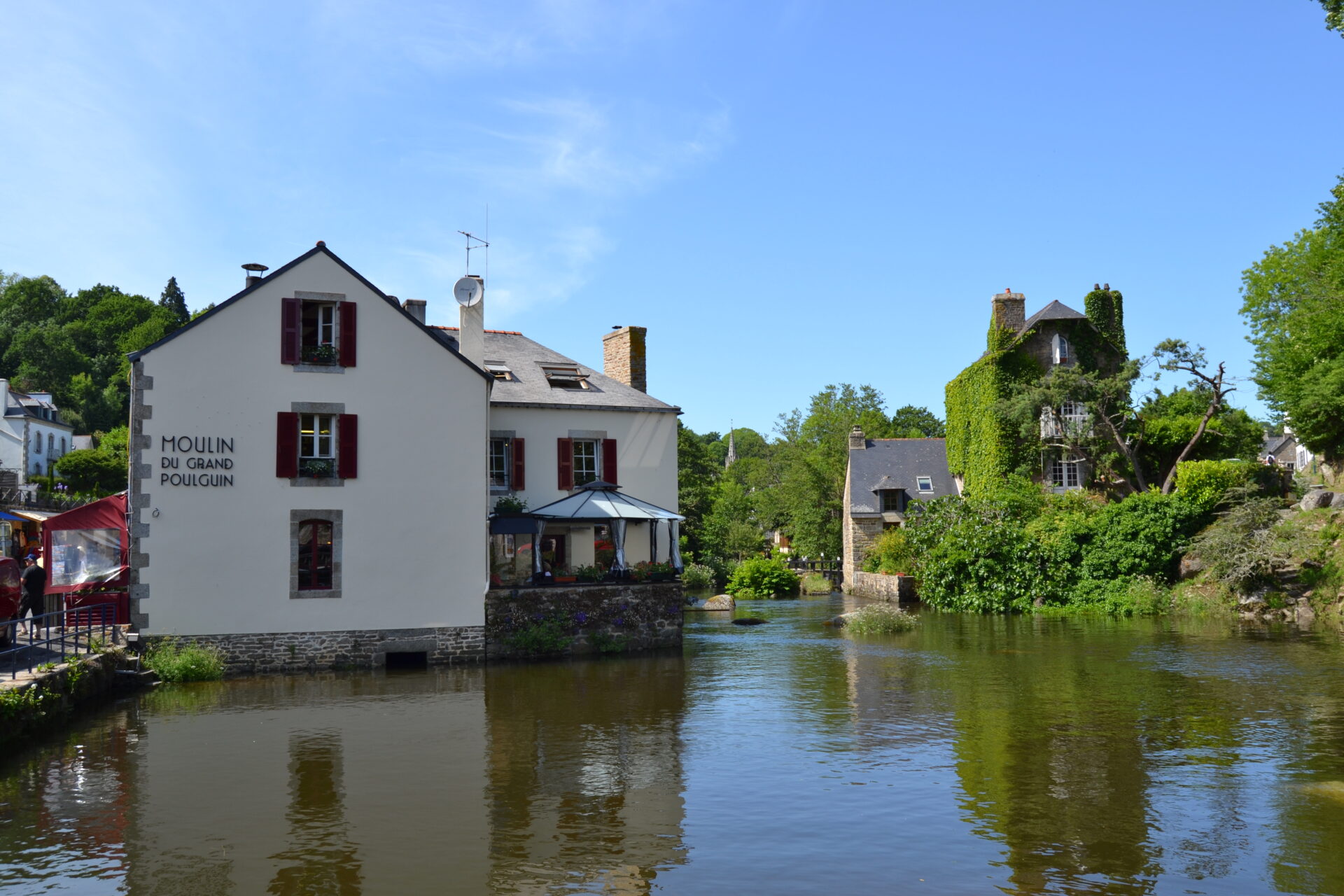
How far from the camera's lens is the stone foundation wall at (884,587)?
39.3 meters

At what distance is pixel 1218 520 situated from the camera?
3347 centimetres

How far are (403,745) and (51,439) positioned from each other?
69455 millimetres

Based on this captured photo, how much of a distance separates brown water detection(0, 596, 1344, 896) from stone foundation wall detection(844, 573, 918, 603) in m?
18.7

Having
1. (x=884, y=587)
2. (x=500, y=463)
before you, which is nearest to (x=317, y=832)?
(x=500, y=463)

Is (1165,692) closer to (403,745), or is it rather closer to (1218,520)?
(403,745)

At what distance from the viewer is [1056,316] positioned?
40719 mm

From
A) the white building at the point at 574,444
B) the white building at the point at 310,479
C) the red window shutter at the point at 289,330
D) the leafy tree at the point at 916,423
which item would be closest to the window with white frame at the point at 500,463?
the white building at the point at 574,444

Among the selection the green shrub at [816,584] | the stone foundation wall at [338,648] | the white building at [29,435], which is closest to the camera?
the stone foundation wall at [338,648]

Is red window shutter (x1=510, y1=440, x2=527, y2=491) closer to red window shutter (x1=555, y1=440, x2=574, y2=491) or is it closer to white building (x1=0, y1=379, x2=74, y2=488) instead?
red window shutter (x1=555, y1=440, x2=574, y2=491)

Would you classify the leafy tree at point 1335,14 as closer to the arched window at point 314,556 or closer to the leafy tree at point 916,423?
the arched window at point 314,556

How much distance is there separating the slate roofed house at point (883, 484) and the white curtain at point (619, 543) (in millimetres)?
23791

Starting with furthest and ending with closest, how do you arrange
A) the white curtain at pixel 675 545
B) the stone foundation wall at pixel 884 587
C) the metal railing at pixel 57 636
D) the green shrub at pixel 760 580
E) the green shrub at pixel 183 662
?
the green shrub at pixel 760 580 < the stone foundation wall at pixel 884 587 < the white curtain at pixel 675 545 < the green shrub at pixel 183 662 < the metal railing at pixel 57 636

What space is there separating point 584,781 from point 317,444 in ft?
40.6

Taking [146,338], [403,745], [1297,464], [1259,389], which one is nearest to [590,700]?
[403,745]
